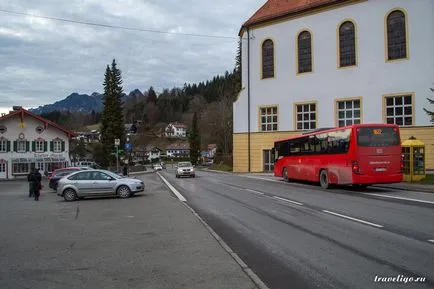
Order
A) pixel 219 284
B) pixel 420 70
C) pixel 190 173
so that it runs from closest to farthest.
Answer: pixel 219 284
pixel 420 70
pixel 190 173

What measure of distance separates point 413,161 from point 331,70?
20.1 m

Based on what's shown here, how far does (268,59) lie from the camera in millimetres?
49688

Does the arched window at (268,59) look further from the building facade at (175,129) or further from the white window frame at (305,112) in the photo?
the building facade at (175,129)

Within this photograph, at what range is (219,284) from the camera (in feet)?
21.3

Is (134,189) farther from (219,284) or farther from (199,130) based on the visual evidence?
(199,130)

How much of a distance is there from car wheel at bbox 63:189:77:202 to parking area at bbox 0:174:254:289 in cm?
763

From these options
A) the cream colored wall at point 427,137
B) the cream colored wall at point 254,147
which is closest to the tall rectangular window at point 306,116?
the cream colored wall at point 254,147

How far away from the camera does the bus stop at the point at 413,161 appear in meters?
26.0

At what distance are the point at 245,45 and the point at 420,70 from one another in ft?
61.3

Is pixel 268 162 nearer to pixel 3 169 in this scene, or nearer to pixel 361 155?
pixel 361 155

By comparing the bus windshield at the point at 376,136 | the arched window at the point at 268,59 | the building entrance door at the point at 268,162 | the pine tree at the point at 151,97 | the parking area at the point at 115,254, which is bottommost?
the parking area at the point at 115,254

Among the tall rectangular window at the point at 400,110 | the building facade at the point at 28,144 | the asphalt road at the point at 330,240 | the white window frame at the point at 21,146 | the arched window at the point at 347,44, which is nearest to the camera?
the asphalt road at the point at 330,240

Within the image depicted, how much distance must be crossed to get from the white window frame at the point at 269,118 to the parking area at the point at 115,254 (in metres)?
35.2

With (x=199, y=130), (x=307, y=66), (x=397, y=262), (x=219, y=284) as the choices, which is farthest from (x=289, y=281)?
(x=199, y=130)
